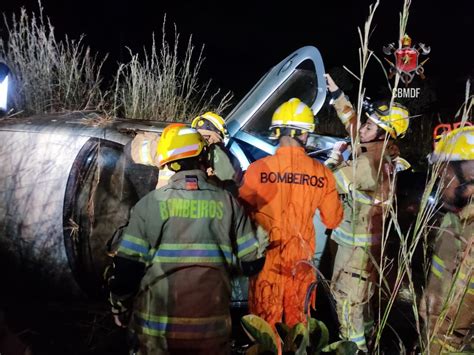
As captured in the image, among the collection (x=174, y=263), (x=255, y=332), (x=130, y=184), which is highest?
(x=130, y=184)

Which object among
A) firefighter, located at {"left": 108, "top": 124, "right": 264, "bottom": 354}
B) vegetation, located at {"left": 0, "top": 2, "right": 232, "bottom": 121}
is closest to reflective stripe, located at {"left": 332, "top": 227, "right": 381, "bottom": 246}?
firefighter, located at {"left": 108, "top": 124, "right": 264, "bottom": 354}

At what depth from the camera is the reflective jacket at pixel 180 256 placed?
7.94ft

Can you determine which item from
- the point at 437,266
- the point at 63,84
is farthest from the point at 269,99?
the point at 63,84

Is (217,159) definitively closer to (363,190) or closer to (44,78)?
(363,190)

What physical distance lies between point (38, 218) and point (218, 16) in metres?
28.0

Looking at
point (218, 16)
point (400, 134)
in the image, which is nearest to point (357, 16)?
point (218, 16)

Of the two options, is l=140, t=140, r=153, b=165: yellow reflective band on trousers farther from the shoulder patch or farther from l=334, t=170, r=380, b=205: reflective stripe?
l=334, t=170, r=380, b=205: reflective stripe

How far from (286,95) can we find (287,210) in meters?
1.19

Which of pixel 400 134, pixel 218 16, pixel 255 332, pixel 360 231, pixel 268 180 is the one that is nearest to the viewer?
pixel 255 332

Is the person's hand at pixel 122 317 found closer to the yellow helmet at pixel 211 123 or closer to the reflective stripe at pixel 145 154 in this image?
the reflective stripe at pixel 145 154

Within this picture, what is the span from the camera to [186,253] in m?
2.43

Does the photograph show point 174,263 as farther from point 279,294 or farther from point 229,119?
point 229,119

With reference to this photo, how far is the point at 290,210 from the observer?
3230mm

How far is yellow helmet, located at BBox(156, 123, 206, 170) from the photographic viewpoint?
2551mm
